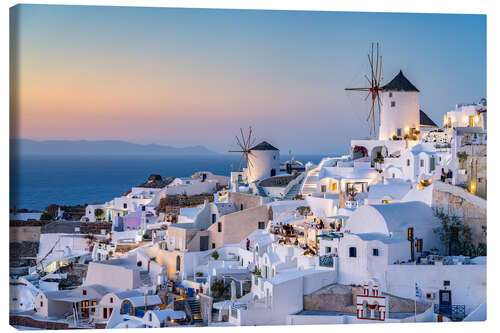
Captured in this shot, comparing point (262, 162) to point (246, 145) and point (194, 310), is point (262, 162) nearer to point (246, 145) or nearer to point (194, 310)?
point (246, 145)

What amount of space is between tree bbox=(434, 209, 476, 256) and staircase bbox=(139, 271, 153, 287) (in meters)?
6.05

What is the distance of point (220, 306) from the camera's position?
48.5ft

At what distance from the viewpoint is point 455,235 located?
15000 millimetres

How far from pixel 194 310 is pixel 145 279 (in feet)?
8.52

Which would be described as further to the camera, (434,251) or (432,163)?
(432,163)

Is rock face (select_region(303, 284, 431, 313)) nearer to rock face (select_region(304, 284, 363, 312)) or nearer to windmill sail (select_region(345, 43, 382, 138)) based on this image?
rock face (select_region(304, 284, 363, 312))

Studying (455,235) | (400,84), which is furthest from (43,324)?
(400,84)

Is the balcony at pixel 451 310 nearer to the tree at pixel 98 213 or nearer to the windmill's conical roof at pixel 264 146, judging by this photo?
the windmill's conical roof at pixel 264 146

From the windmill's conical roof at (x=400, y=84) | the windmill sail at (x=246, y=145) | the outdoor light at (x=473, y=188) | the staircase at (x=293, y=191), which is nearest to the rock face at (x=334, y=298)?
the outdoor light at (x=473, y=188)

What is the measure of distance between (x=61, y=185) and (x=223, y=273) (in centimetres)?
3291

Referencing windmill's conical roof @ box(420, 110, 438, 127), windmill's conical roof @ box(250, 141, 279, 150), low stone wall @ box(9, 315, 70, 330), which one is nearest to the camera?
low stone wall @ box(9, 315, 70, 330)

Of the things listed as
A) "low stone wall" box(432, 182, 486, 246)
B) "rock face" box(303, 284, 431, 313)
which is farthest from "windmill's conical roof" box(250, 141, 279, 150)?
"rock face" box(303, 284, 431, 313)

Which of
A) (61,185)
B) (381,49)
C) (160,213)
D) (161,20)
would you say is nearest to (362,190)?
(381,49)

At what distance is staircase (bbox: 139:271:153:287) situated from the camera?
1718cm
